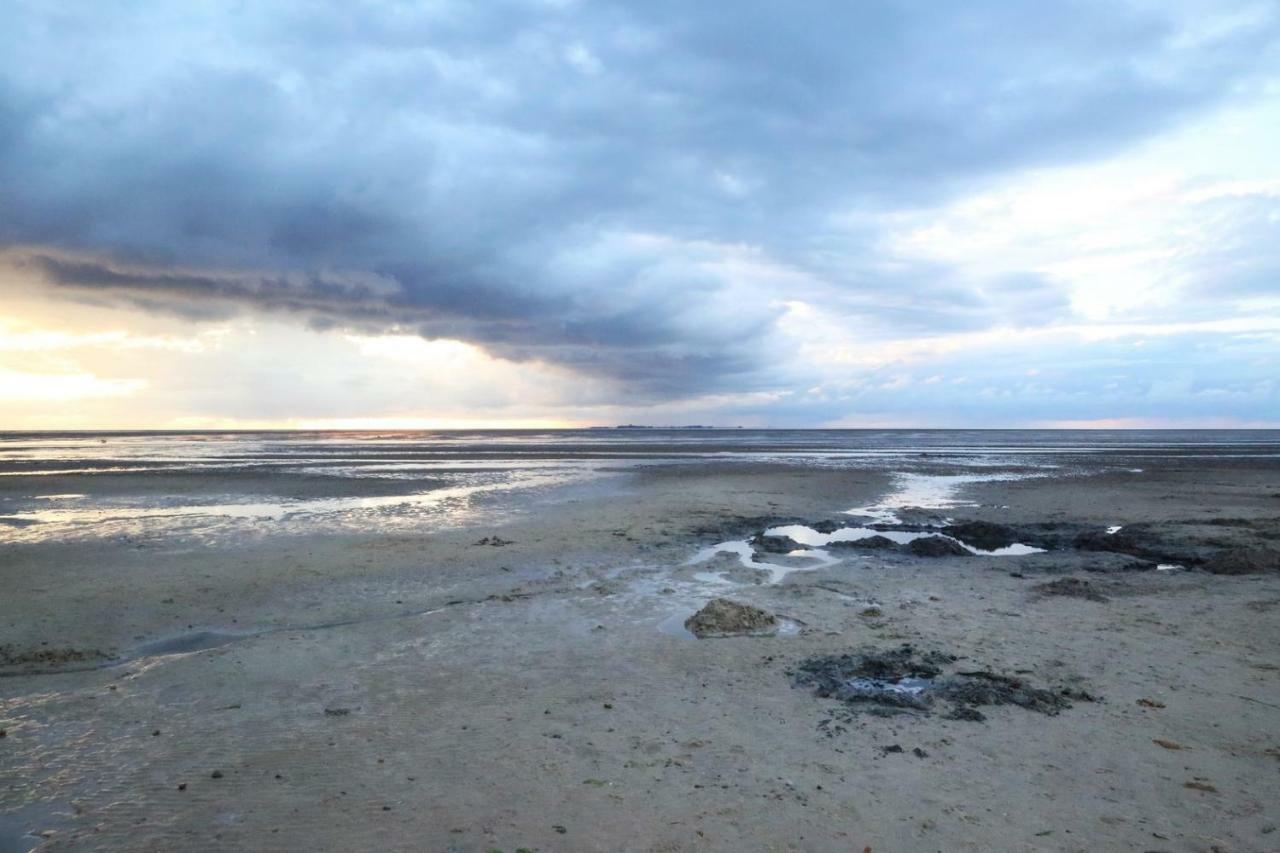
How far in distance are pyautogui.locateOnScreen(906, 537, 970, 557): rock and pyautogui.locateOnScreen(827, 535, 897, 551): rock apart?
1.71 ft

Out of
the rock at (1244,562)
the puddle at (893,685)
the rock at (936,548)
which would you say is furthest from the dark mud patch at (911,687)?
the rock at (1244,562)

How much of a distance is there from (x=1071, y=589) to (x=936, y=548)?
14.5ft

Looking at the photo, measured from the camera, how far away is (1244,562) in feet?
47.3

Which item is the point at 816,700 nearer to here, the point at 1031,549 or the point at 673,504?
the point at 1031,549

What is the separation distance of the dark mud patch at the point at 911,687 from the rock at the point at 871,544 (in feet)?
28.7

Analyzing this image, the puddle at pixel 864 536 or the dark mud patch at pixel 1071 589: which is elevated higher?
the dark mud patch at pixel 1071 589

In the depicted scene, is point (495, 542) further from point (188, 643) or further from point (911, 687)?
point (911, 687)

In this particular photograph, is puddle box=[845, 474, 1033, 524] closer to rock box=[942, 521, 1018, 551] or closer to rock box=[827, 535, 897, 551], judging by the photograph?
rock box=[942, 521, 1018, 551]

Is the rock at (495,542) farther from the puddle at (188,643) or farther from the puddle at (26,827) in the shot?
the puddle at (26,827)

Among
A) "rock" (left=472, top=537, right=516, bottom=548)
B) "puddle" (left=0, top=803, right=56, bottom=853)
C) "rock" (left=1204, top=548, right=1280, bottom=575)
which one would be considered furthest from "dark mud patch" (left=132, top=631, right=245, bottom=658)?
"rock" (left=1204, top=548, right=1280, bottom=575)

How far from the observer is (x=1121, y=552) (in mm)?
17281

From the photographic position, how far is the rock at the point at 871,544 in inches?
706

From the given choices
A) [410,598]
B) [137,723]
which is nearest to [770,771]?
→ [137,723]

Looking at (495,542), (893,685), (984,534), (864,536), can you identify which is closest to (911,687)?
(893,685)
